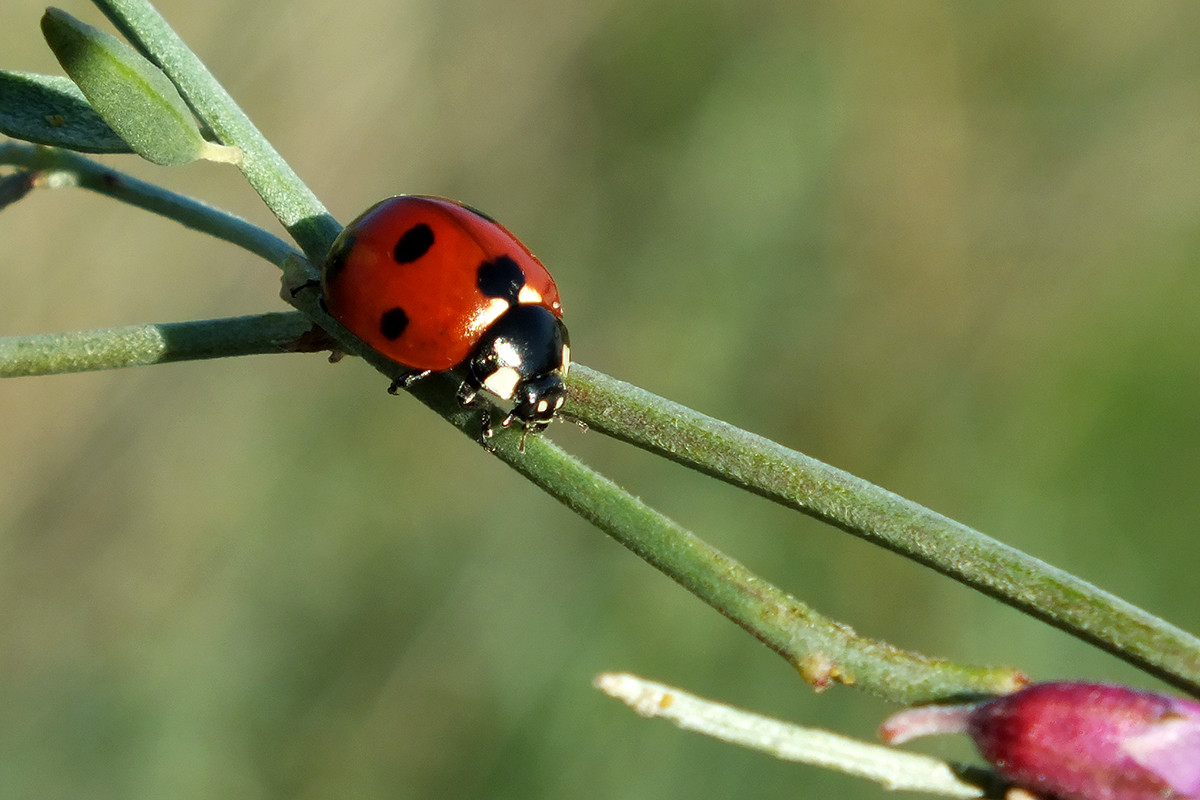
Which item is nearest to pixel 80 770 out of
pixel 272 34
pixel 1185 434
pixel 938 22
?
pixel 272 34

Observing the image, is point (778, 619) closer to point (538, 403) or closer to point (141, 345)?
point (538, 403)

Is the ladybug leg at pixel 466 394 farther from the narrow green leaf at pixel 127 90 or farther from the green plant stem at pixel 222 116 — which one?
the narrow green leaf at pixel 127 90

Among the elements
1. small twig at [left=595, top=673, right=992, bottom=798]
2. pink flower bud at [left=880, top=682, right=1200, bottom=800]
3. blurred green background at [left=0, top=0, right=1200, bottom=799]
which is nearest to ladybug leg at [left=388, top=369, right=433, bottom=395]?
small twig at [left=595, top=673, right=992, bottom=798]

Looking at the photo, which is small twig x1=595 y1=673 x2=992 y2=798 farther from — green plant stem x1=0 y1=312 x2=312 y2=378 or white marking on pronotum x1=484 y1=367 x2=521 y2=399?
white marking on pronotum x1=484 y1=367 x2=521 y2=399

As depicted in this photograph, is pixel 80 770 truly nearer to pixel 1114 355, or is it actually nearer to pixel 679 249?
pixel 679 249

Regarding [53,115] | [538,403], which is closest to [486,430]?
[538,403]
